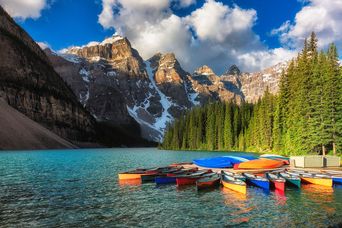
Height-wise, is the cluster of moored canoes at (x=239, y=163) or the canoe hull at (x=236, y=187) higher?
the cluster of moored canoes at (x=239, y=163)

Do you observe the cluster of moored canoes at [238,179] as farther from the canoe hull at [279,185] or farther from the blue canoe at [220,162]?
the blue canoe at [220,162]

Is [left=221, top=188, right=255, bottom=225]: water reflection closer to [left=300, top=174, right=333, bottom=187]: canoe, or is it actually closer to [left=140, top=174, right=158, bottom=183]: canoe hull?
[left=140, top=174, right=158, bottom=183]: canoe hull

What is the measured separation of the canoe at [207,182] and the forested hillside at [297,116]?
32.7m

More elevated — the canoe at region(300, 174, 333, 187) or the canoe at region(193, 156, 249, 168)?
the canoe at region(193, 156, 249, 168)

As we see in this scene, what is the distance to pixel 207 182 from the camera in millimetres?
36219

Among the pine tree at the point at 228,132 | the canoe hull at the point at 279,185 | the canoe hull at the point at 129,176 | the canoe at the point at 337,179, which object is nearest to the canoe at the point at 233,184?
the canoe hull at the point at 279,185

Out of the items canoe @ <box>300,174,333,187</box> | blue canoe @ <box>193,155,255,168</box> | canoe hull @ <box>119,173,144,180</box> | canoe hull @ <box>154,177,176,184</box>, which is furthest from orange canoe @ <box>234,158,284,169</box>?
canoe hull @ <box>119,173,144,180</box>

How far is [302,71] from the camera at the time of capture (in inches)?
3142

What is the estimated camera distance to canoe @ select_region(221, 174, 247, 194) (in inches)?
1298

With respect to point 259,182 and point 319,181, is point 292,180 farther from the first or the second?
point 259,182

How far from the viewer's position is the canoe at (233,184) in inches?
1298

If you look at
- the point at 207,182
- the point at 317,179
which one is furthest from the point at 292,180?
the point at 207,182

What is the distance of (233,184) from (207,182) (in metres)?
3.02

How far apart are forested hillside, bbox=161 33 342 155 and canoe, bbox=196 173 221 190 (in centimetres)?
3269
